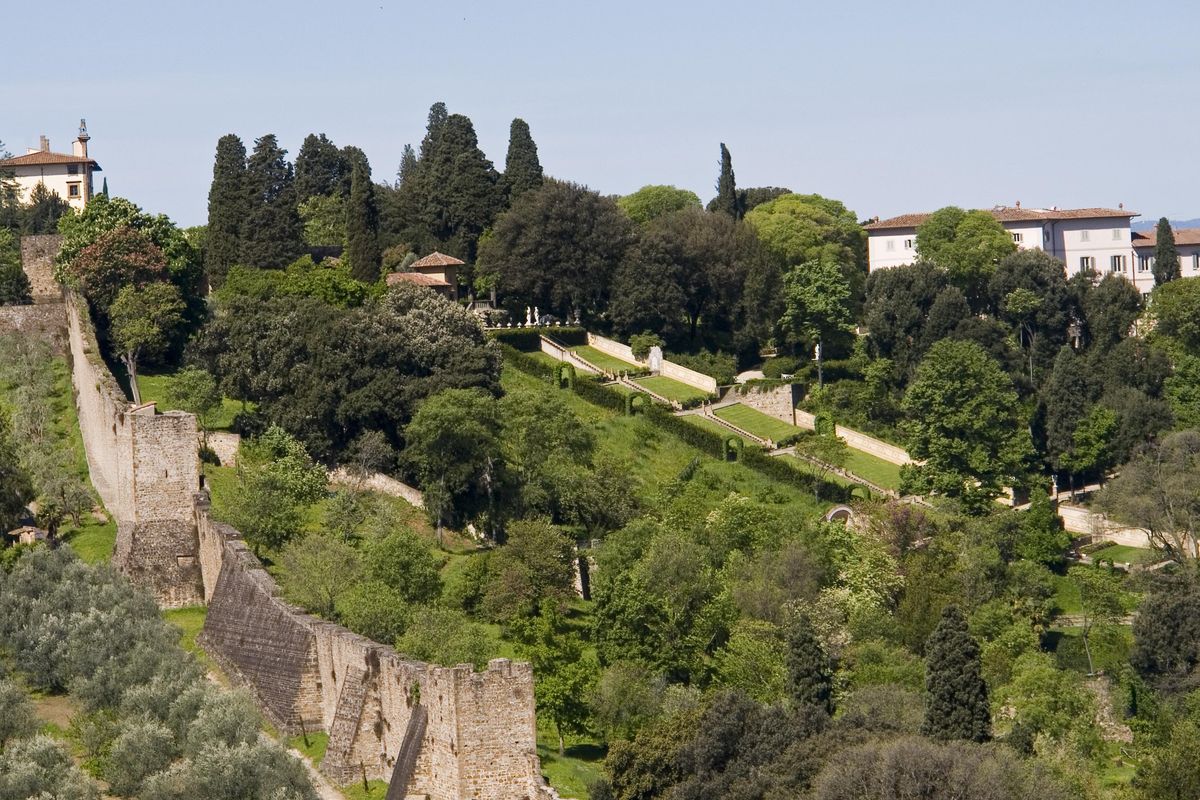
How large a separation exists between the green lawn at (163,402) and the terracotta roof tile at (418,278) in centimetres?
→ 1274

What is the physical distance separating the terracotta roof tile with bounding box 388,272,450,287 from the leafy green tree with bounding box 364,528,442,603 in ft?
88.6

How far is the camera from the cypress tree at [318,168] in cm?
10900

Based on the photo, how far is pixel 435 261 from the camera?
89250 millimetres

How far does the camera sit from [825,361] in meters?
90.1

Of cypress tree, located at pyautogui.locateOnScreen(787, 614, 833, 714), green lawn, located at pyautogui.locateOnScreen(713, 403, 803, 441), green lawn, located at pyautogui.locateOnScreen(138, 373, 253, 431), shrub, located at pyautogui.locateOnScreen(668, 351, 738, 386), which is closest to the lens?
cypress tree, located at pyautogui.locateOnScreen(787, 614, 833, 714)

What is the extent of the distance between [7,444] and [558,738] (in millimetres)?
17313

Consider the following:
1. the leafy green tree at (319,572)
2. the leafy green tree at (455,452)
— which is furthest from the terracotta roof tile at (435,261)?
the leafy green tree at (319,572)

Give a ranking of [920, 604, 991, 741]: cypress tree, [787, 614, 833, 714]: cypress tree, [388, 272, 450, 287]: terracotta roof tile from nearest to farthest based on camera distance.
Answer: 1. [920, 604, 991, 741]: cypress tree
2. [787, 614, 833, 714]: cypress tree
3. [388, 272, 450, 287]: terracotta roof tile

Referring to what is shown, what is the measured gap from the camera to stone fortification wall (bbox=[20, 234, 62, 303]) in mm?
73844

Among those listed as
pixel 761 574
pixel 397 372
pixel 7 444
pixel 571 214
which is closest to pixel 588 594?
pixel 761 574

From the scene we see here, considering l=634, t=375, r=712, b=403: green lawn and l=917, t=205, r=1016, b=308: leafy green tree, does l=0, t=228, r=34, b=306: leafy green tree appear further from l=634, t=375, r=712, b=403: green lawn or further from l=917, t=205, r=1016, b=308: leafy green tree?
l=917, t=205, r=1016, b=308: leafy green tree

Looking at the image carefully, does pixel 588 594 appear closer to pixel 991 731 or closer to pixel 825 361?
pixel 991 731

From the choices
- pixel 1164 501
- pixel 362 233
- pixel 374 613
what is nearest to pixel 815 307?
pixel 362 233

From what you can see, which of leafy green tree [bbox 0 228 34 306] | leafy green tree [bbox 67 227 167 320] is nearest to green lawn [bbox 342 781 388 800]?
leafy green tree [bbox 67 227 167 320]
